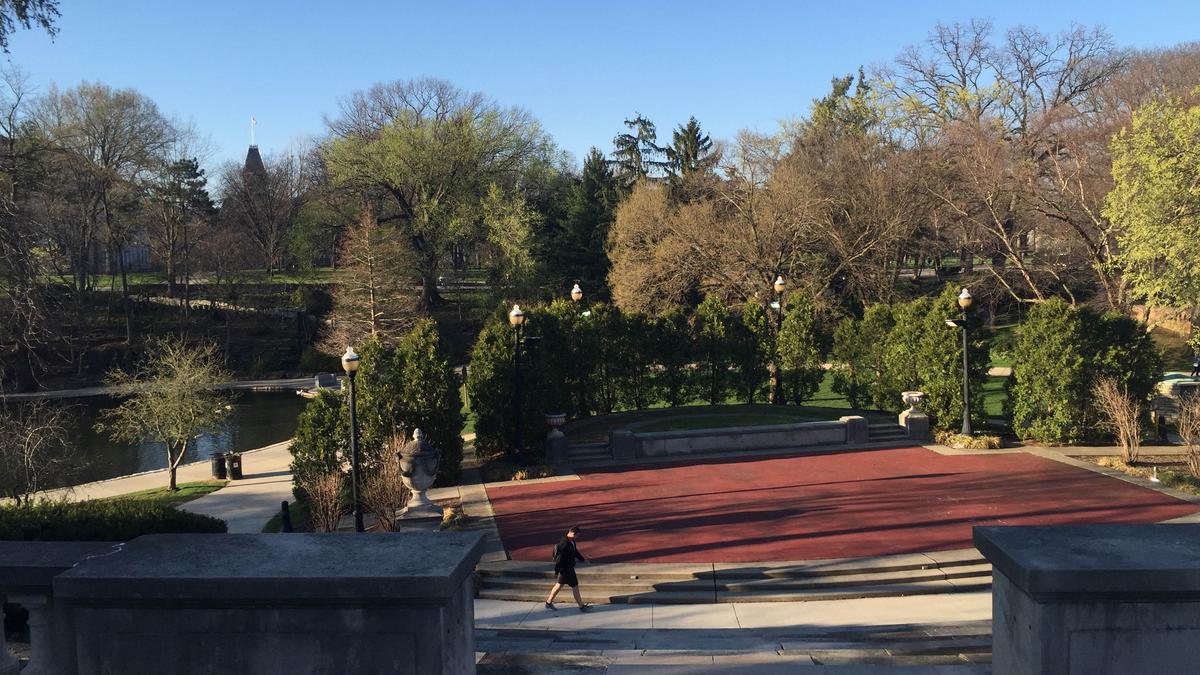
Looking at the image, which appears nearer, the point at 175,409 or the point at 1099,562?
the point at 1099,562

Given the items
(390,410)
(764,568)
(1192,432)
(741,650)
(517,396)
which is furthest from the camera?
(517,396)

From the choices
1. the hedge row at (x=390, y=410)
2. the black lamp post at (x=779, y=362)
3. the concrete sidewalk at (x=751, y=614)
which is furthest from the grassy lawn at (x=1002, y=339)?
the hedge row at (x=390, y=410)

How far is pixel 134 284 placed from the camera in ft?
228

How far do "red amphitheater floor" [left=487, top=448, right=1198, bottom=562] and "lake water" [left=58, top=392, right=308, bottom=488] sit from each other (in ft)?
56.3

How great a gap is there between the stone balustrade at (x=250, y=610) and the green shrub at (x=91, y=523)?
5.18 meters

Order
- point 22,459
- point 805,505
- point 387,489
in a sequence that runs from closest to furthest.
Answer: point 387,489, point 22,459, point 805,505

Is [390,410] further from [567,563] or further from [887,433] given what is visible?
[887,433]

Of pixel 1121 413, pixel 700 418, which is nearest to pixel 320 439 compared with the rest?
pixel 700 418

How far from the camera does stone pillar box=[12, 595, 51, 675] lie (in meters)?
4.88

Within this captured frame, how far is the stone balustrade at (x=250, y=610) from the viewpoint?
4547 millimetres

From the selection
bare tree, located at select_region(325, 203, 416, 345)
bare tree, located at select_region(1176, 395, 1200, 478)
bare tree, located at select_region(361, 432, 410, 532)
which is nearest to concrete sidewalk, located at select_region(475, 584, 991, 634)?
bare tree, located at select_region(361, 432, 410, 532)

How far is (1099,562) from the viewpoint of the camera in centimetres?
468

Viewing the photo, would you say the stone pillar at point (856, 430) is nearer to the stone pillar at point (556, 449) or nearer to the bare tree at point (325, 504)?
the stone pillar at point (556, 449)

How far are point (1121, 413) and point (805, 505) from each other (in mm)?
9228
